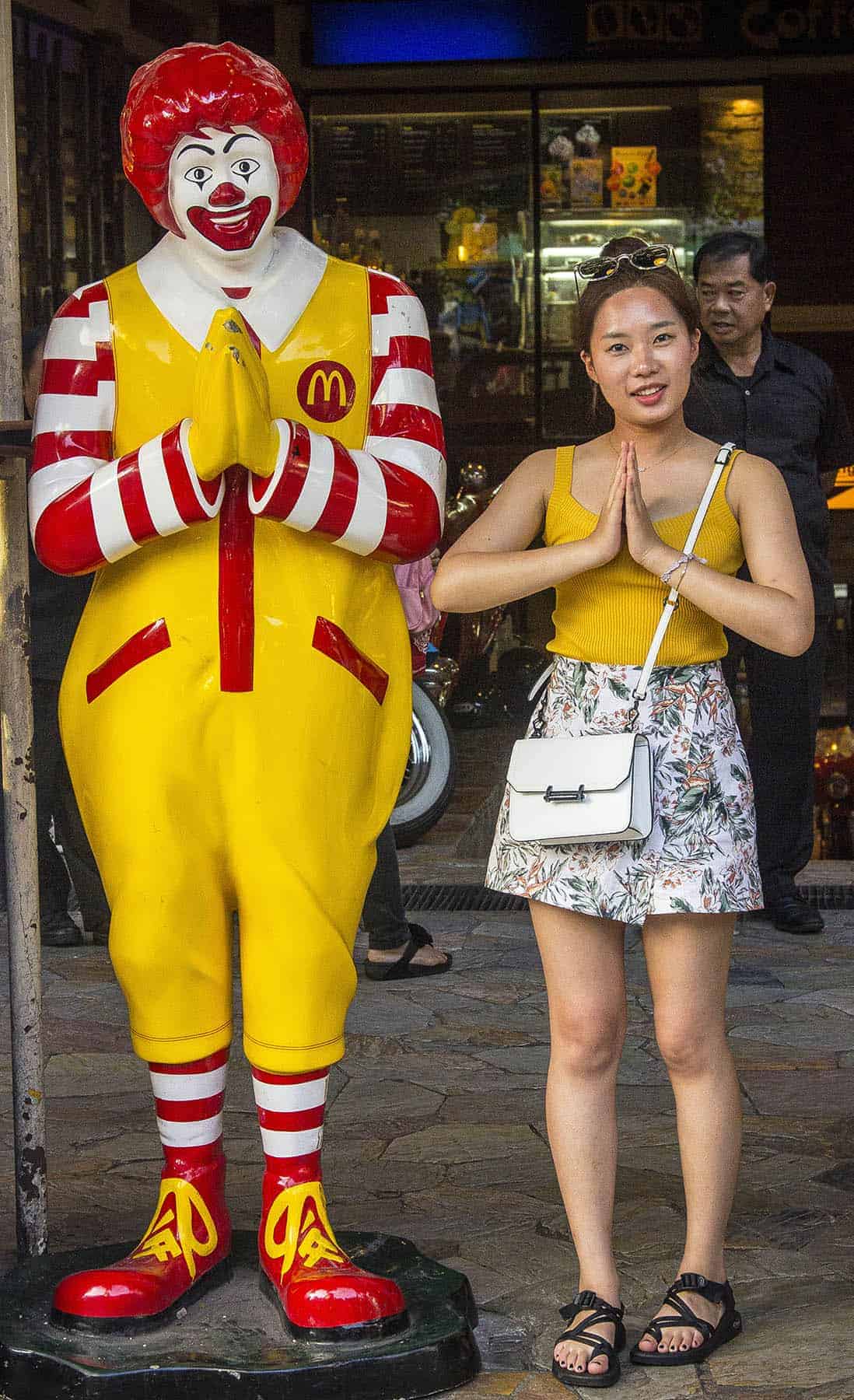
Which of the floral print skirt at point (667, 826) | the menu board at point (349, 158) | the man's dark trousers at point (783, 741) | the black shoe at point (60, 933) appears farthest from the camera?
the menu board at point (349, 158)

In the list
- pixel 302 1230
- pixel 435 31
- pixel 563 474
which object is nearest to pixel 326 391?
pixel 563 474

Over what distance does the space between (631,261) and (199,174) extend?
0.69 meters

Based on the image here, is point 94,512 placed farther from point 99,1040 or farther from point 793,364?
point 793,364

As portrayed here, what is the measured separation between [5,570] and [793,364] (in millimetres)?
2965

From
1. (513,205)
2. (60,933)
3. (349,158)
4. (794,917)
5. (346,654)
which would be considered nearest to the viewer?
(346,654)

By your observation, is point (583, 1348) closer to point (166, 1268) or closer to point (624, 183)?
point (166, 1268)

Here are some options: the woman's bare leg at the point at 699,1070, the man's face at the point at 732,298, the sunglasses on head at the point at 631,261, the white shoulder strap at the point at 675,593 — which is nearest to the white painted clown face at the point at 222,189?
the sunglasses on head at the point at 631,261

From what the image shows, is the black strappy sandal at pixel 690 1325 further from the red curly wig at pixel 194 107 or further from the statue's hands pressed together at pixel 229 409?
the red curly wig at pixel 194 107

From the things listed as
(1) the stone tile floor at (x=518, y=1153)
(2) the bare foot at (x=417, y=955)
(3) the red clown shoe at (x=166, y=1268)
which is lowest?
(1) the stone tile floor at (x=518, y=1153)

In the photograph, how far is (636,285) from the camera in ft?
9.34

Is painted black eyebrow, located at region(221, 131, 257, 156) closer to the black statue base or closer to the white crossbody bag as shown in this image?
the white crossbody bag

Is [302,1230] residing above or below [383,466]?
below

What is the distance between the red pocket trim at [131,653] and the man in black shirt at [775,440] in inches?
103

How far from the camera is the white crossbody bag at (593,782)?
269 cm
